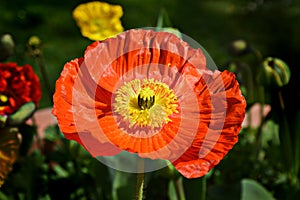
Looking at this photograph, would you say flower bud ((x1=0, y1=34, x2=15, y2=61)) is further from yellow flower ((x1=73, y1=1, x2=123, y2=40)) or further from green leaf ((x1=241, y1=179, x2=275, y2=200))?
green leaf ((x1=241, y1=179, x2=275, y2=200))

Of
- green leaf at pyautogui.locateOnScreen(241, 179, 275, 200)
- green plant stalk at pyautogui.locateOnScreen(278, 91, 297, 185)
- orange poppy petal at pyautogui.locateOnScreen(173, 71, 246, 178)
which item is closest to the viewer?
orange poppy petal at pyautogui.locateOnScreen(173, 71, 246, 178)

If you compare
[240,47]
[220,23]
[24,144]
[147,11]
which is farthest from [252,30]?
[24,144]

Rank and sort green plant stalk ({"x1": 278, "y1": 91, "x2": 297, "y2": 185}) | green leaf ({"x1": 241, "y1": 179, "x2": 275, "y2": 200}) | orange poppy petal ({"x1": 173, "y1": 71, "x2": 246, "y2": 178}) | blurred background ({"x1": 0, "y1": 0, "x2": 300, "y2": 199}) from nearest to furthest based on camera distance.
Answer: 1. orange poppy petal ({"x1": 173, "y1": 71, "x2": 246, "y2": 178})
2. green leaf ({"x1": 241, "y1": 179, "x2": 275, "y2": 200})
3. green plant stalk ({"x1": 278, "y1": 91, "x2": 297, "y2": 185})
4. blurred background ({"x1": 0, "y1": 0, "x2": 300, "y2": 199})

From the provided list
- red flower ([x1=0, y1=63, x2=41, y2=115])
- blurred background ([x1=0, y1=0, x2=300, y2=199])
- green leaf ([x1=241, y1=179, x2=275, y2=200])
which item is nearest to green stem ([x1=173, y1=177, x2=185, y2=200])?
green leaf ([x1=241, y1=179, x2=275, y2=200])

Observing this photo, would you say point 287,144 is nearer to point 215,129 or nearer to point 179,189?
point 179,189

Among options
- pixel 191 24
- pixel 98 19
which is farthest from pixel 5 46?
pixel 191 24

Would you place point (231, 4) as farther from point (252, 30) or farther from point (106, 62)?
point (106, 62)

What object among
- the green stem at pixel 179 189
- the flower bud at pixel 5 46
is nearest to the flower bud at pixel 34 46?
the flower bud at pixel 5 46
